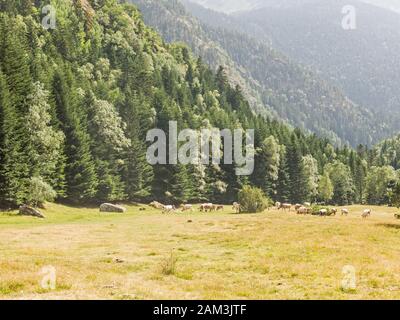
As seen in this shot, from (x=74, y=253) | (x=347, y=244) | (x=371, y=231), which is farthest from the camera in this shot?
(x=371, y=231)

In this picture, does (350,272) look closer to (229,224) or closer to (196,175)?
(229,224)

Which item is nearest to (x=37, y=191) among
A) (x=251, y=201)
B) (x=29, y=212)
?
(x=29, y=212)

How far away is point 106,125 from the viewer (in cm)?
10962

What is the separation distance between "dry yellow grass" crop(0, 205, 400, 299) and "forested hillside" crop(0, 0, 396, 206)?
27949 millimetres

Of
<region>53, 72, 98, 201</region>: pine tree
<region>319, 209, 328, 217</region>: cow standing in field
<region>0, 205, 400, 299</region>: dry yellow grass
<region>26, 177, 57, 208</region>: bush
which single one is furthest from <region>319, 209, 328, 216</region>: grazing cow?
<region>26, 177, 57, 208</region>: bush

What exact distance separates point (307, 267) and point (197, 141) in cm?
10180

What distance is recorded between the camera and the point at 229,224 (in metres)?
61.9

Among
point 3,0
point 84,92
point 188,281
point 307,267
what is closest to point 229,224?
point 307,267

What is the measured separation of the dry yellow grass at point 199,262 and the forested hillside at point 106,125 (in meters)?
27.9

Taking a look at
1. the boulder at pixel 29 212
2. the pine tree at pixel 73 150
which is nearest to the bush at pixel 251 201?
the pine tree at pixel 73 150

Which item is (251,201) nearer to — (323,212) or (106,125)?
(323,212)

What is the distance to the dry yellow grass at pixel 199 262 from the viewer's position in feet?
73.0

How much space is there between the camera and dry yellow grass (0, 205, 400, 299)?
2227 cm
